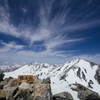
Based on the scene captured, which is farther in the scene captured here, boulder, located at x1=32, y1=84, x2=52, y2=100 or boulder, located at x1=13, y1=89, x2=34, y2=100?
boulder, located at x1=32, y1=84, x2=52, y2=100

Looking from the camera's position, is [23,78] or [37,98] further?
[23,78]

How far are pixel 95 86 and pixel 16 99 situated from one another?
84.8 m

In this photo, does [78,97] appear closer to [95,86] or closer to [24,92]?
[24,92]

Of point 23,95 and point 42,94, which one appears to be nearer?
point 23,95

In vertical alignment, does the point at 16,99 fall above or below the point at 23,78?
below

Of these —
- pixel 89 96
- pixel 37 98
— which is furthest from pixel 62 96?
pixel 89 96

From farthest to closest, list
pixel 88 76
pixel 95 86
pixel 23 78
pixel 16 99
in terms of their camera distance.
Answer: pixel 88 76, pixel 95 86, pixel 23 78, pixel 16 99

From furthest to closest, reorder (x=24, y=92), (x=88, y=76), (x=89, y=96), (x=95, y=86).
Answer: (x=88, y=76) → (x=95, y=86) → (x=89, y=96) → (x=24, y=92)

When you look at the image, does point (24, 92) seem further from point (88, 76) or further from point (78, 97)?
point (88, 76)

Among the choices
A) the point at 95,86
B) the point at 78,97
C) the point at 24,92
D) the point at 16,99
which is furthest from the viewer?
the point at 95,86

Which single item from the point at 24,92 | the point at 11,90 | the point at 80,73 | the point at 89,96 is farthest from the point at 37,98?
the point at 80,73

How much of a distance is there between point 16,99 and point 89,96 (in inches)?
537

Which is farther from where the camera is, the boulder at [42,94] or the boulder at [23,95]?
the boulder at [42,94]

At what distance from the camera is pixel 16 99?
34.2ft
